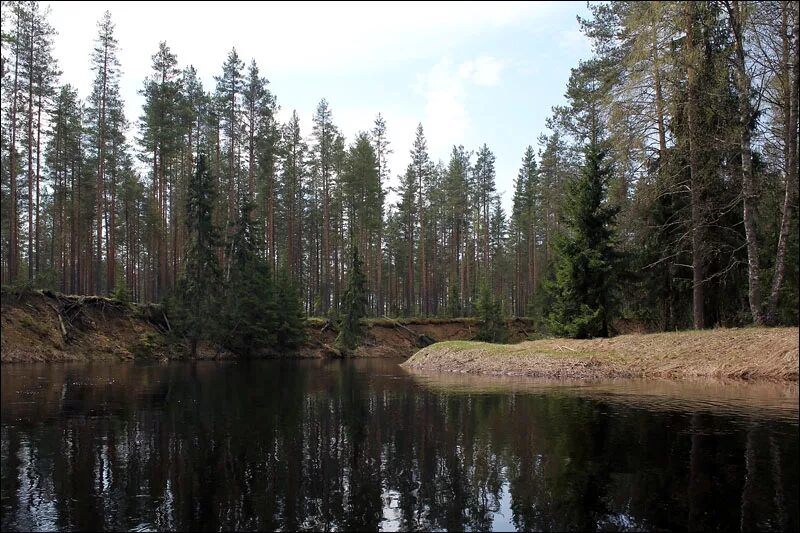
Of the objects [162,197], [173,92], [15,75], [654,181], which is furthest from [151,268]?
[654,181]

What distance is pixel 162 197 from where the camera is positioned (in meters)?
45.8

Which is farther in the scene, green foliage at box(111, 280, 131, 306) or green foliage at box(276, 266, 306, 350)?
green foliage at box(276, 266, 306, 350)

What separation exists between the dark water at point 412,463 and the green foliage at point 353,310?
2831cm

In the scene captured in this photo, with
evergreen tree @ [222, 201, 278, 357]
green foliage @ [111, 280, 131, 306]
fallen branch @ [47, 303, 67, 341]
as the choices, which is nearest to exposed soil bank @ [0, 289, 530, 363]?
fallen branch @ [47, 303, 67, 341]

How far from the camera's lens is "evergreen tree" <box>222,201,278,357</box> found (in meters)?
42.3

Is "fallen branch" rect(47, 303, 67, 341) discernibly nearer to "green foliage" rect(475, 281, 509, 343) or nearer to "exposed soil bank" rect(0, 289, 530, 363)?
"exposed soil bank" rect(0, 289, 530, 363)

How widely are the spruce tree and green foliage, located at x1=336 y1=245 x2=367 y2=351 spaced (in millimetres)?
20592

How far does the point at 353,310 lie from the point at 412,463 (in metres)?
36.2

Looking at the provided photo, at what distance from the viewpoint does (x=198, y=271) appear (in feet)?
130

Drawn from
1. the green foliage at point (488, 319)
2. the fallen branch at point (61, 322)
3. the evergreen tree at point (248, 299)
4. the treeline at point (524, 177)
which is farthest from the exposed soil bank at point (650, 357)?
the fallen branch at point (61, 322)

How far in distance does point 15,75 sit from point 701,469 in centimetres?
4448

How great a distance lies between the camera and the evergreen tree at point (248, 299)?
139ft

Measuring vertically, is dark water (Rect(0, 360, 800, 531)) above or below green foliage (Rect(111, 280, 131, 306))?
below

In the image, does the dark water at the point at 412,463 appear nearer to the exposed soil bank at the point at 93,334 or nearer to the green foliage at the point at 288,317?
the exposed soil bank at the point at 93,334
